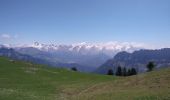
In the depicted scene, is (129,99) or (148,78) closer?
(129,99)

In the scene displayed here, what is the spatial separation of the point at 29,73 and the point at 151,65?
90975 millimetres

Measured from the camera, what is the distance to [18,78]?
86375mm

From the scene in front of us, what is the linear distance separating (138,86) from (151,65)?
412 feet

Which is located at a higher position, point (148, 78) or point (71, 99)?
point (148, 78)

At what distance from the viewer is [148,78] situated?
52.2 m

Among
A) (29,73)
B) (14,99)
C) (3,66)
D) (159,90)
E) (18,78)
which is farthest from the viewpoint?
(3,66)

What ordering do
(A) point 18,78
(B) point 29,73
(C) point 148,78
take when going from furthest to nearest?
(B) point 29,73 → (A) point 18,78 → (C) point 148,78

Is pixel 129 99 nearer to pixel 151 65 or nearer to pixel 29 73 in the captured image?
pixel 29 73

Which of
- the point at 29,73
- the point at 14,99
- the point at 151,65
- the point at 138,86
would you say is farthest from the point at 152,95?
the point at 151,65

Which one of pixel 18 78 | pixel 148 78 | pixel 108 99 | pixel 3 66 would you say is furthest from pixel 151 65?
pixel 108 99

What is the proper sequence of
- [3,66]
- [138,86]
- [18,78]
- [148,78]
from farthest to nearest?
[3,66], [18,78], [148,78], [138,86]

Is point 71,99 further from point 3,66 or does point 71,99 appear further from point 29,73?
point 3,66

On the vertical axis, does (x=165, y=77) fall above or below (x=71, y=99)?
above

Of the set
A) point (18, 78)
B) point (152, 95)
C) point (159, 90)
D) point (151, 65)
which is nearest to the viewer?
point (152, 95)
